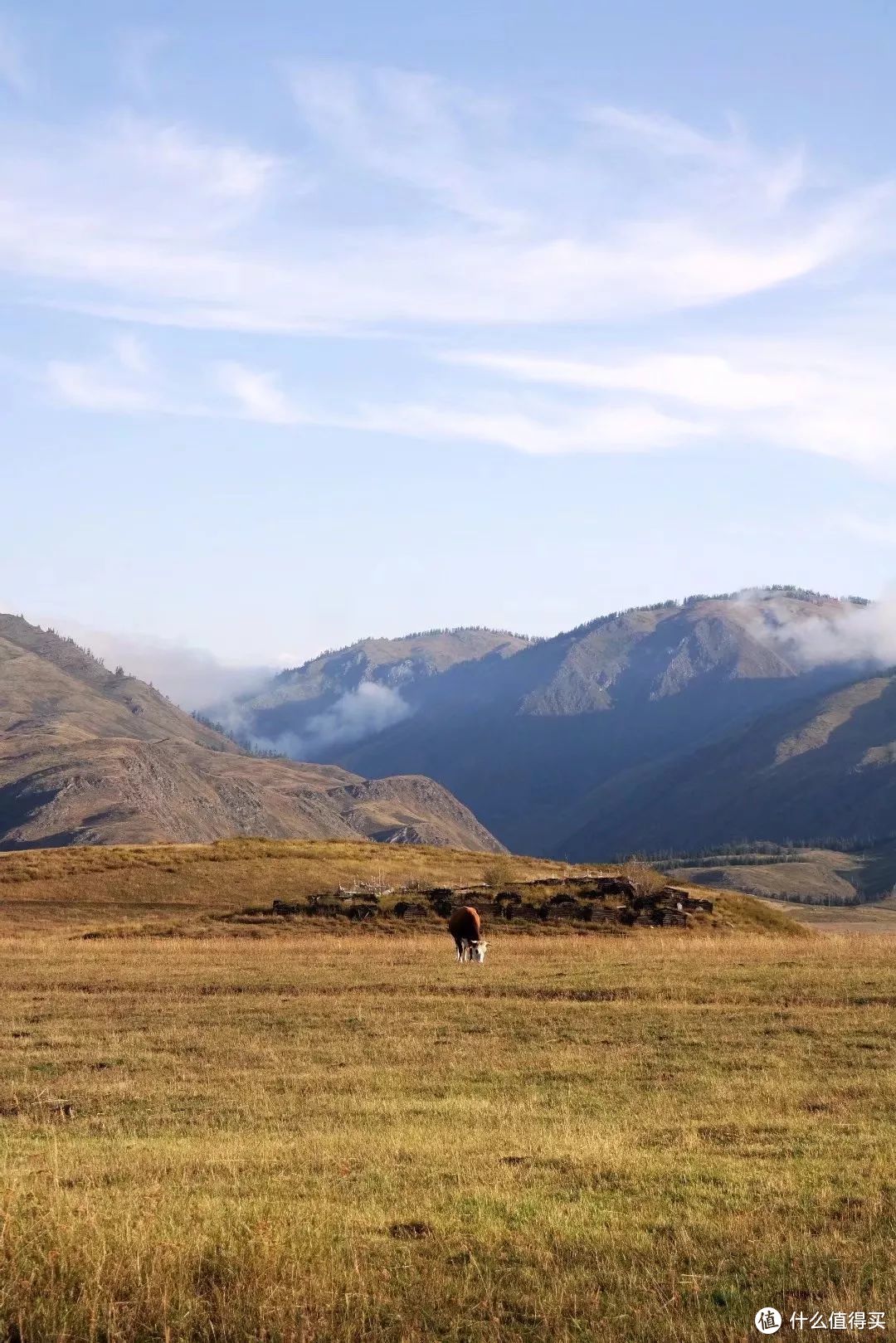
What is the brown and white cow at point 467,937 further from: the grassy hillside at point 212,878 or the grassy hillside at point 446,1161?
the grassy hillside at point 212,878

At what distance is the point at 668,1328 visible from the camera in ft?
28.4

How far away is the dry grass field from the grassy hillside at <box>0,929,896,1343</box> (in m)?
0.04

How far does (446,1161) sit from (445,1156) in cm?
22

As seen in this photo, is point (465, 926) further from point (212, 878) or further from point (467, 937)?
point (212, 878)

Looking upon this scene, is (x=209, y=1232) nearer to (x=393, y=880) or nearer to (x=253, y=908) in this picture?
(x=253, y=908)

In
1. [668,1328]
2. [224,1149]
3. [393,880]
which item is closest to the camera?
[668,1328]

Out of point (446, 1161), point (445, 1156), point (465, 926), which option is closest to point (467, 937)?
point (465, 926)

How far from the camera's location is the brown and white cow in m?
38.3

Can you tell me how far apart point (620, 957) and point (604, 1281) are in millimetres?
29511

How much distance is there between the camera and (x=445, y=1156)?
1384 centimetres

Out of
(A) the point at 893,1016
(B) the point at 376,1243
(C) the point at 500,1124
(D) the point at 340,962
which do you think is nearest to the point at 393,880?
(D) the point at 340,962

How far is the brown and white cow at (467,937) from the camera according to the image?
1510 inches

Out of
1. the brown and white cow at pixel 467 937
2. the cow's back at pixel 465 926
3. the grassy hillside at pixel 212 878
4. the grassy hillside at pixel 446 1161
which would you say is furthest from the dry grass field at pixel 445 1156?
the grassy hillside at pixel 212 878

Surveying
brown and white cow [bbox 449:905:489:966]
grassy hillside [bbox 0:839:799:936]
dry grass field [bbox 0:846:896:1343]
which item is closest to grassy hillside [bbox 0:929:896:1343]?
dry grass field [bbox 0:846:896:1343]
